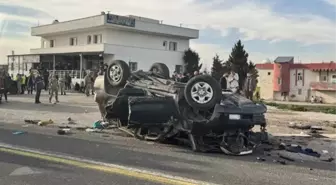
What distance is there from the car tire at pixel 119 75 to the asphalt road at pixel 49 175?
304cm

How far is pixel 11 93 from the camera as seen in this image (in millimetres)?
25547

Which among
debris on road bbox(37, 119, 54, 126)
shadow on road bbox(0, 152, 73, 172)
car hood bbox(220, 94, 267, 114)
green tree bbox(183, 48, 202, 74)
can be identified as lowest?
shadow on road bbox(0, 152, 73, 172)

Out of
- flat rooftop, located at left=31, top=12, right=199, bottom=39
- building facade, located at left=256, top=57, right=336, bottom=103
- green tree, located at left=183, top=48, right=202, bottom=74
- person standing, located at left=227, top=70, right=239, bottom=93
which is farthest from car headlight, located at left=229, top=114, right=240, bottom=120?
green tree, located at left=183, top=48, right=202, bottom=74

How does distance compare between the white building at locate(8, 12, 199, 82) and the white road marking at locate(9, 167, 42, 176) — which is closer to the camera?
the white road marking at locate(9, 167, 42, 176)

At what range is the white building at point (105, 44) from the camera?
4334cm

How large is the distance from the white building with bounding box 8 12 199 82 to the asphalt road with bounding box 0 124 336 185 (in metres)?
32.4

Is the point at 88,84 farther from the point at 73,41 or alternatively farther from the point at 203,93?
the point at 73,41

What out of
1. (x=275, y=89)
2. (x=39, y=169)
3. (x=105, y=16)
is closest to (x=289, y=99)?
(x=275, y=89)

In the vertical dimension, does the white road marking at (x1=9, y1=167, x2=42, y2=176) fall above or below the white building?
below

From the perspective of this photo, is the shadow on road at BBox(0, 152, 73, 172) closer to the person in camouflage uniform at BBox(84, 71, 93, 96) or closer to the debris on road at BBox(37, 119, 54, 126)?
the debris on road at BBox(37, 119, 54, 126)

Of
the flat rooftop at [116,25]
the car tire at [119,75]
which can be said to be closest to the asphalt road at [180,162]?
the car tire at [119,75]

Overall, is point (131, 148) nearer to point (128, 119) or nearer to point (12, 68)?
point (128, 119)

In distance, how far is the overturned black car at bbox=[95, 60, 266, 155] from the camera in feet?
24.3

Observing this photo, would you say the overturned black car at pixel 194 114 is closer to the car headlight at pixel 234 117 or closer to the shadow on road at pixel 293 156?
the car headlight at pixel 234 117
